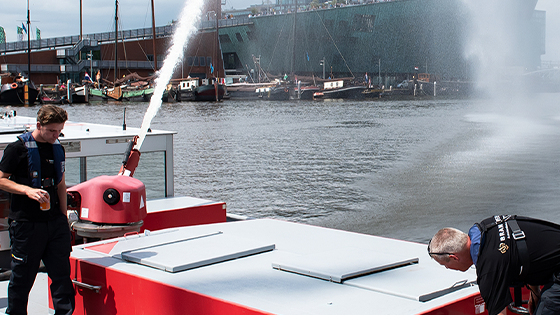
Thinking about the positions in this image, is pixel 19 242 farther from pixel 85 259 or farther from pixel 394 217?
pixel 394 217

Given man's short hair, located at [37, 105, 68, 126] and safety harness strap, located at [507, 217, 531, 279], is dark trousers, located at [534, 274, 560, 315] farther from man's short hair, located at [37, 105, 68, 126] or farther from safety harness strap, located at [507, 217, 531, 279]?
man's short hair, located at [37, 105, 68, 126]

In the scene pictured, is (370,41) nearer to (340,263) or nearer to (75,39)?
(75,39)

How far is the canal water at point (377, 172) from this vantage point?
625 inches

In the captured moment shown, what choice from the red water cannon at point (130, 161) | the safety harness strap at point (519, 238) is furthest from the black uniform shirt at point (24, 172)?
the safety harness strap at point (519, 238)

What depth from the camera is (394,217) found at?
15.5 m

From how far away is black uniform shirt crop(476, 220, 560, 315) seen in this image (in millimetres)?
2990

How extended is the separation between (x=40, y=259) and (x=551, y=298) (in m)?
3.50

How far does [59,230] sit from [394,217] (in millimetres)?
12073

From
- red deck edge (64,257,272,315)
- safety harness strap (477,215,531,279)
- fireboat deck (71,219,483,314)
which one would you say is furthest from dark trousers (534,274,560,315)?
red deck edge (64,257,272,315)

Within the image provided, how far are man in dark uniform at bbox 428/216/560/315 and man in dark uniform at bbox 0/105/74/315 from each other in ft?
9.11

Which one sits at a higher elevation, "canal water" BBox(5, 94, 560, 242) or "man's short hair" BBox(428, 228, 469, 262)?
"man's short hair" BBox(428, 228, 469, 262)

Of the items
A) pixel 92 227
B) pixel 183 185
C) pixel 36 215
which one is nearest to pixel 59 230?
pixel 36 215

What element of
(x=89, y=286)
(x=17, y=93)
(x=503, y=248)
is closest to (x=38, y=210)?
(x=89, y=286)

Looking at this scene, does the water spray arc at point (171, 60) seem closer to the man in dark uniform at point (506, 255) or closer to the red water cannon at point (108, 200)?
the red water cannon at point (108, 200)
